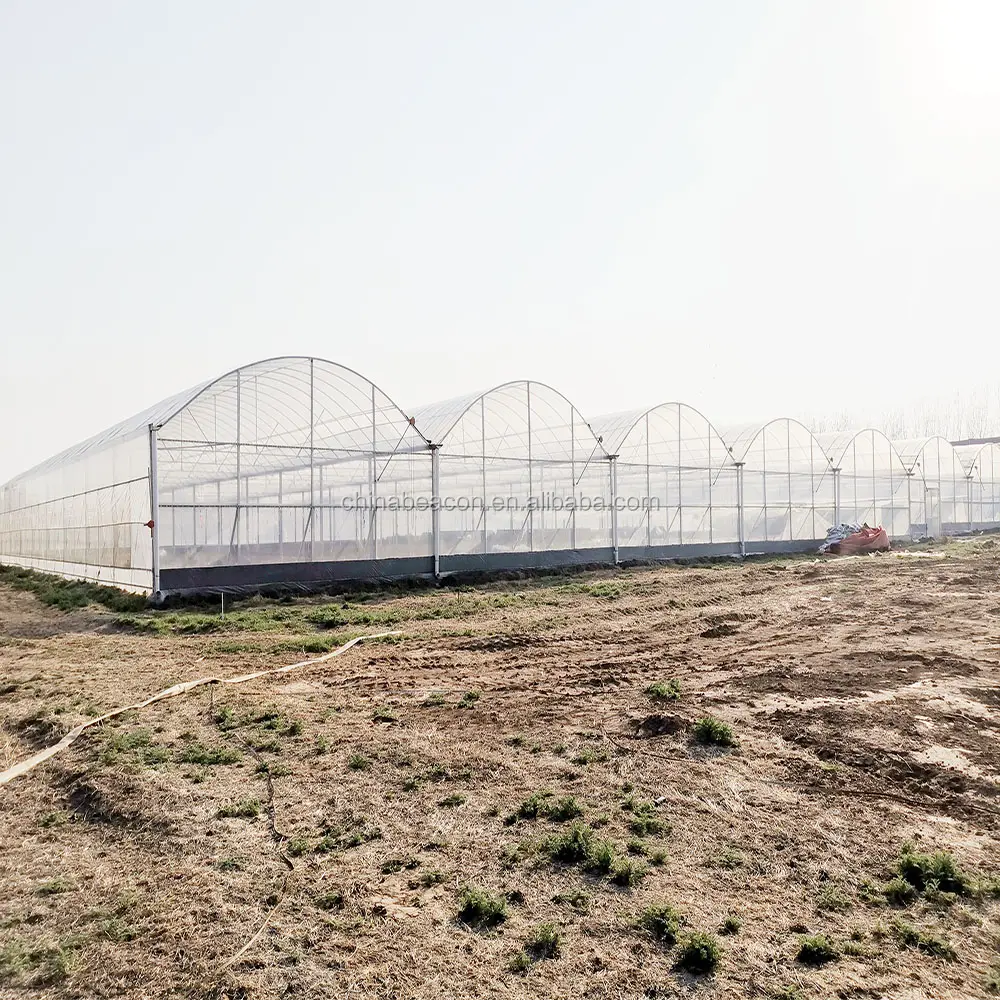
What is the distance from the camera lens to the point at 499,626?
15.2 metres

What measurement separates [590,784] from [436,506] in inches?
681

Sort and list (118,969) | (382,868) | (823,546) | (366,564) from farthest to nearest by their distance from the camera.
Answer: (823,546)
(366,564)
(382,868)
(118,969)

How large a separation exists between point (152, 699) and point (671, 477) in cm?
2363

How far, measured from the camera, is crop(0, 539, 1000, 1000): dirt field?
430cm

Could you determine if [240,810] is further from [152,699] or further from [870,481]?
[870,481]

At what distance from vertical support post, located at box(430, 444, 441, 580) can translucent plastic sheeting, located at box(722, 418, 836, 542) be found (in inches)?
551

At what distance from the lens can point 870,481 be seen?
38.3 m

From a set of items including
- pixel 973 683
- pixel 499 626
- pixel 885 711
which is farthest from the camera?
pixel 499 626

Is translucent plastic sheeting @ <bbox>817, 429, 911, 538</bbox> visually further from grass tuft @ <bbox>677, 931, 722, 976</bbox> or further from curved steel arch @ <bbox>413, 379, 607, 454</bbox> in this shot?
grass tuft @ <bbox>677, 931, 722, 976</bbox>

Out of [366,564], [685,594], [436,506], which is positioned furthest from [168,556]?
[685,594]


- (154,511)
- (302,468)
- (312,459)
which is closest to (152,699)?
(154,511)

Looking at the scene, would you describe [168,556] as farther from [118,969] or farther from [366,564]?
[118,969]

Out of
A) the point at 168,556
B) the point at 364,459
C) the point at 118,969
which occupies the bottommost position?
the point at 118,969

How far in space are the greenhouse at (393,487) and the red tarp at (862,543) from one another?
83.4 inches
